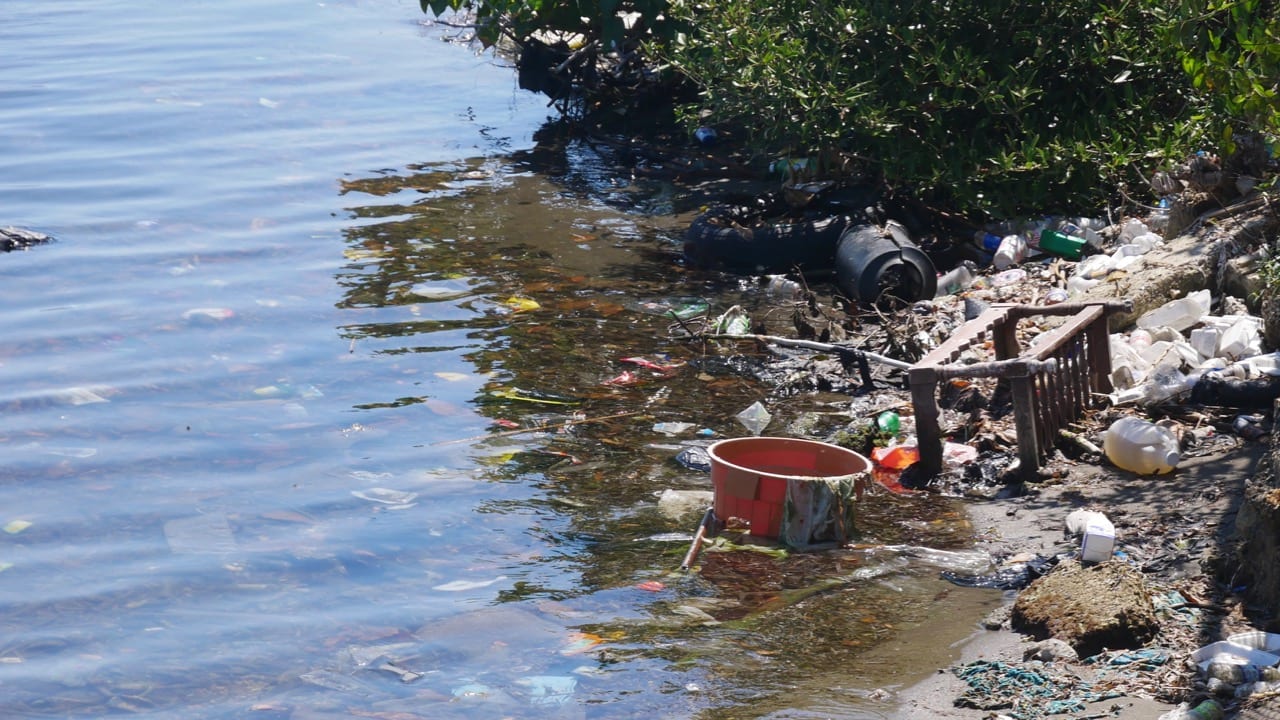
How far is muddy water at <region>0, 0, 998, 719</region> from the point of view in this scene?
403 cm

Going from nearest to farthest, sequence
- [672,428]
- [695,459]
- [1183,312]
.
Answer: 1. [695,459]
2. [1183,312]
3. [672,428]

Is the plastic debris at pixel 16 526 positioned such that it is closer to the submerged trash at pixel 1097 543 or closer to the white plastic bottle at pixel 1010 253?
the submerged trash at pixel 1097 543

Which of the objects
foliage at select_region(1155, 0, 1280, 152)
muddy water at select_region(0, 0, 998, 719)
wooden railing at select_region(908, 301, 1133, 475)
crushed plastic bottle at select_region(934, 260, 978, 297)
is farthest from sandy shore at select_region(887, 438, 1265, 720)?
crushed plastic bottle at select_region(934, 260, 978, 297)

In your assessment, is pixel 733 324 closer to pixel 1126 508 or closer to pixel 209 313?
pixel 1126 508

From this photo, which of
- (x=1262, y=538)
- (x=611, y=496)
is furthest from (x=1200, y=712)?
(x=611, y=496)

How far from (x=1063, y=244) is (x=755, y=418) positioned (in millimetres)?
2522

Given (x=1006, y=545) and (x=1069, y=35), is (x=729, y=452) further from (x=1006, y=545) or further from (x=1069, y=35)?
(x=1069, y=35)

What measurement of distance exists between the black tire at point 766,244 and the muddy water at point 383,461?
34 cm

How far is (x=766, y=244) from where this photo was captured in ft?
28.0

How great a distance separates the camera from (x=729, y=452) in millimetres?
Answer: 4953

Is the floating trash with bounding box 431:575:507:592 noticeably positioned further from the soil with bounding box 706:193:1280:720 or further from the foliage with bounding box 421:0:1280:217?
the foliage with bounding box 421:0:1280:217

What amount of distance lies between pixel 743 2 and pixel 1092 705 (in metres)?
6.51

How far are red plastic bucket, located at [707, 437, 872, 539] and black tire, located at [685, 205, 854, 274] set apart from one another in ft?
11.0

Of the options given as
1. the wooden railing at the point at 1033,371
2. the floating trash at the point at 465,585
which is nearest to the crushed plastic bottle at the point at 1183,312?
the wooden railing at the point at 1033,371
